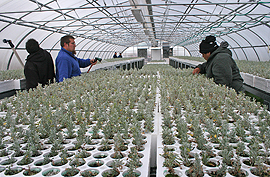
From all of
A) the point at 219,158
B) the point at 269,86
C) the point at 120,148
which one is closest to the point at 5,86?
the point at 120,148

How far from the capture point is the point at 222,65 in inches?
152

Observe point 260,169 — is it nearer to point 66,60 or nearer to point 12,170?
point 12,170

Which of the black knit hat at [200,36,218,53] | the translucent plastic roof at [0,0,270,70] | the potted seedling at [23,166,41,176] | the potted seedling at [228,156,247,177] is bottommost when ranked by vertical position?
the potted seedling at [23,166,41,176]

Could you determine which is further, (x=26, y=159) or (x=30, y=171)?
(x=26, y=159)

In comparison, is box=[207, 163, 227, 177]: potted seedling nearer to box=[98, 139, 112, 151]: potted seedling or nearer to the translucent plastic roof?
box=[98, 139, 112, 151]: potted seedling

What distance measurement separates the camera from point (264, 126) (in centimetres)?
194

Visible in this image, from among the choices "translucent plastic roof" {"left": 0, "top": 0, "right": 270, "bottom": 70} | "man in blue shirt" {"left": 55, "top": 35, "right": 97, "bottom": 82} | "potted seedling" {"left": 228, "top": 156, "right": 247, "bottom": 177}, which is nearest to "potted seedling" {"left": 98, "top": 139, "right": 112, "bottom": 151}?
"potted seedling" {"left": 228, "top": 156, "right": 247, "bottom": 177}

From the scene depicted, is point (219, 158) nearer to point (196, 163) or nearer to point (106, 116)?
point (196, 163)

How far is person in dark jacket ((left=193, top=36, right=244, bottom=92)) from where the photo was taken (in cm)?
390

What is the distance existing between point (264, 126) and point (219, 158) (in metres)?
0.59

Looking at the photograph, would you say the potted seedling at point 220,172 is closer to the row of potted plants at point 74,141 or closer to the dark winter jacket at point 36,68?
the row of potted plants at point 74,141

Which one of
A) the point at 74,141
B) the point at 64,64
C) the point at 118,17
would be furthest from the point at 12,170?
the point at 118,17

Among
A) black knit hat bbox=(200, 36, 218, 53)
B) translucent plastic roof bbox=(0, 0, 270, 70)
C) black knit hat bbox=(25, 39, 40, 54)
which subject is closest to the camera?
black knit hat bbox=(200, 36, 218, 53)

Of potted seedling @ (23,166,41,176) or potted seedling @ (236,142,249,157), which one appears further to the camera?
potted seedling @ (236,142,249,157)
